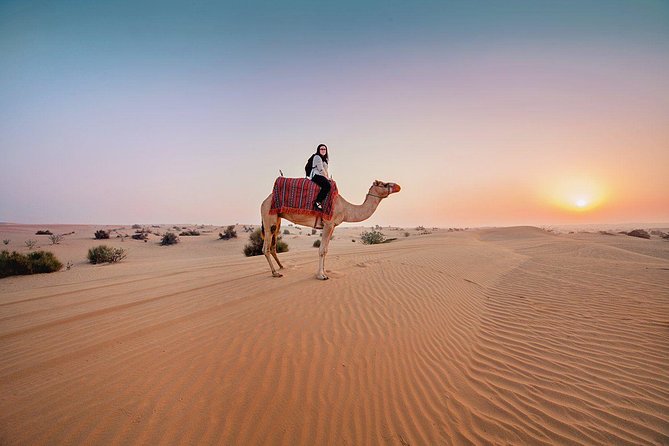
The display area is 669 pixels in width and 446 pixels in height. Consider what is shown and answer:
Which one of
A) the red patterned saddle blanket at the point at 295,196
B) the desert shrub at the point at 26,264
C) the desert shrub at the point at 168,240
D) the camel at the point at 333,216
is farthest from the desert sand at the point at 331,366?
the desert shrub at the point at 168,240

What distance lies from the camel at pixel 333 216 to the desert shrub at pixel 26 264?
9.56m

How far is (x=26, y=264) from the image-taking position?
31.0ft

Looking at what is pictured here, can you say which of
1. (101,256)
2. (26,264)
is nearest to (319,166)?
(26,264)

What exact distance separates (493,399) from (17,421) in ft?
14.4

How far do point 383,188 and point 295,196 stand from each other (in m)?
2.47

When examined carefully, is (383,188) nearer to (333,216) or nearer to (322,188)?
(333,216)

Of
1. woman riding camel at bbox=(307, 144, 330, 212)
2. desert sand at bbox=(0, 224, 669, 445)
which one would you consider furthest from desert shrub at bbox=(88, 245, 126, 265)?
woman riding camel at bbox=(307, 144, 330, 212)

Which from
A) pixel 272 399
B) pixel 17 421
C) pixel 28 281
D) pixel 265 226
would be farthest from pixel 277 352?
pixel 28 281

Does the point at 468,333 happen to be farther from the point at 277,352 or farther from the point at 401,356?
→ the point at 277,352

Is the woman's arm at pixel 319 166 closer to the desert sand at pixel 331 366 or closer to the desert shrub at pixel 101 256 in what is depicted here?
the desert sand at pixel 331 366

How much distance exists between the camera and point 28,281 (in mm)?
8344

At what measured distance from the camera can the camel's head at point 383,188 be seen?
280 inches

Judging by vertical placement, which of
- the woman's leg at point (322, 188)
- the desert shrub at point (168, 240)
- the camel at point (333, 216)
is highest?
the woman's leg at point (322, 188)

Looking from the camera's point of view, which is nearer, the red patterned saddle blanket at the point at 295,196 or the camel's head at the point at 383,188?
the red patterned saddle blanket at the point at 295,196
